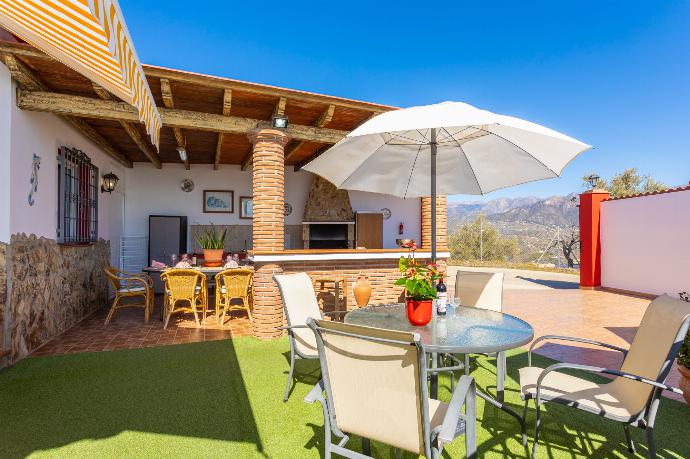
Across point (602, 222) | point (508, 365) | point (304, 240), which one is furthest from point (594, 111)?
point (508, 365)

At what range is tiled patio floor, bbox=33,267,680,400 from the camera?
4.87 meters

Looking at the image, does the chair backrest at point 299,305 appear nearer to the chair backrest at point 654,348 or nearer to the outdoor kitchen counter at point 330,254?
the outdoor kitchen counter at point 330,254

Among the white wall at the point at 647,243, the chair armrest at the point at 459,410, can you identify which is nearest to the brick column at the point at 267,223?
the chair armrest at the point at 459,410

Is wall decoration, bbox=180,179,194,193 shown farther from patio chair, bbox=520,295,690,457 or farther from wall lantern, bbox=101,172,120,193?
patio chair, bbox=520,295,690,457

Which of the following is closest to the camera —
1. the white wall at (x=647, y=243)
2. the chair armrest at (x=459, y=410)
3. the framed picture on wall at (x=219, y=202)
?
the chair armrest at (x=459, y=410)

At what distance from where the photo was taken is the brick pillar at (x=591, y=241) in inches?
408

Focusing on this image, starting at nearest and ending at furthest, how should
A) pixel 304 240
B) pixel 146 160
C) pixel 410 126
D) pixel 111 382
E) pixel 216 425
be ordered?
pixel 410 126, pixel 216 425, pixel 111 382, pixel 146 160, pixel 304 240

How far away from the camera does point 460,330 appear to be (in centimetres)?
257

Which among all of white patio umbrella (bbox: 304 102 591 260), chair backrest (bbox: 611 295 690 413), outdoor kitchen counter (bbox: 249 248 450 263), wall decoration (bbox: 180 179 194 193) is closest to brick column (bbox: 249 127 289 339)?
outdoor kitchen counter (bbox: 249 248 450 263)

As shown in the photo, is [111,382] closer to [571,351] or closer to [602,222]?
[571,351]

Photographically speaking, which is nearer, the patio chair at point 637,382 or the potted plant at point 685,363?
the patio chair at point 637,382

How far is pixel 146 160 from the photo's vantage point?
9297mm

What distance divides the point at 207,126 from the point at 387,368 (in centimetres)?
515

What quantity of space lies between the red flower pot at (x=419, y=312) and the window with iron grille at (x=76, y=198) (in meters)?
5.73
